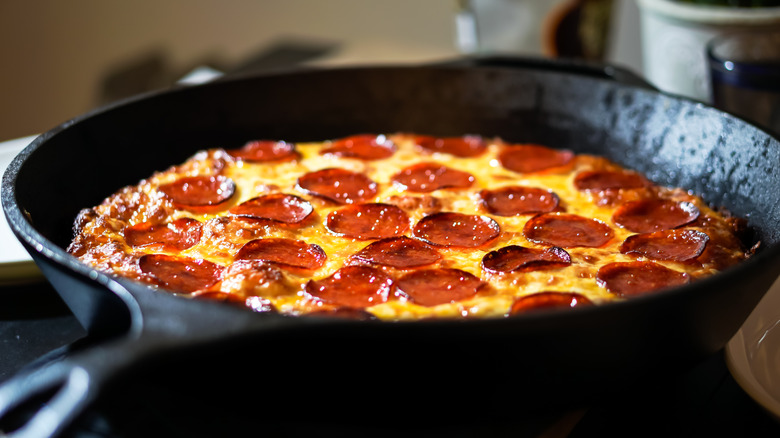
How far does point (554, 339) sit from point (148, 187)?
1.19 meters

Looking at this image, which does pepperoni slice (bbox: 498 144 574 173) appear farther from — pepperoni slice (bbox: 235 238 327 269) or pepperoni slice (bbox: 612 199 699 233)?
pepperoni slice (bbox: 235 238 327 269)

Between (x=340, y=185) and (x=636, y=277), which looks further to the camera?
(x=340, y=185)

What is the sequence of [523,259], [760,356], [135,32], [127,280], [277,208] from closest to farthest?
[127,280], [760,356], [523,259], [277,208], [135,32]

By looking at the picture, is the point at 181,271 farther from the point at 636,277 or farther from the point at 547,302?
the point at 636,277

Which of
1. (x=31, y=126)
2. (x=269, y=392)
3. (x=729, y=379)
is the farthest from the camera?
(x=31, y=126)

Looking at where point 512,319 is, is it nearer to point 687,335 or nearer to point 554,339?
point 554,339

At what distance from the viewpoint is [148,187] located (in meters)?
1.88

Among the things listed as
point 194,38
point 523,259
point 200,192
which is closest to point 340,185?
point 200,192

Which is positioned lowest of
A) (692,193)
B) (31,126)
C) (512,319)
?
(31,126)

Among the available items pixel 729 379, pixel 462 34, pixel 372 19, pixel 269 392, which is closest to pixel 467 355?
pixel 269 392

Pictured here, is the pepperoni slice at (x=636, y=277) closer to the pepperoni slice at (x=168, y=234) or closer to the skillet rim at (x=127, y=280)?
the skillet rim at (x=127, y=280)

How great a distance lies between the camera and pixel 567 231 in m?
1.68

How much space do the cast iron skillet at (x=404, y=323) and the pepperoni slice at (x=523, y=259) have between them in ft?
1.16

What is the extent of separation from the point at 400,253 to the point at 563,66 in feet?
3.00
